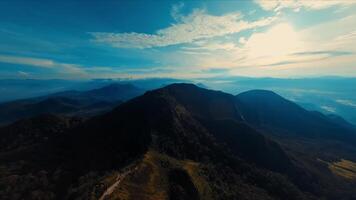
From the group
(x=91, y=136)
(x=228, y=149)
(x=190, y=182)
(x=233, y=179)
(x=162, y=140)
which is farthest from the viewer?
(x=228, y=149)

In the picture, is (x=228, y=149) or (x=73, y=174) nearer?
(x=73, y=174)

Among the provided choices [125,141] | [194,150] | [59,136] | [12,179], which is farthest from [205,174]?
[59,136]

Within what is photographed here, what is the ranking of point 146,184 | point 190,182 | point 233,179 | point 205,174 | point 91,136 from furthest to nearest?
point 91,136
point 233,179
point 205,174
point 190,182
point 146,184

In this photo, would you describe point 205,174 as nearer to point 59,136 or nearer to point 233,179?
point 233,179

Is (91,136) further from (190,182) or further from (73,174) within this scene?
(190,182)

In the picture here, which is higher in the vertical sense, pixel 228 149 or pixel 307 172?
pixel 228 149

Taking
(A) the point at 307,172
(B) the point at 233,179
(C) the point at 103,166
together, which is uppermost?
(C) the point at 103,166
